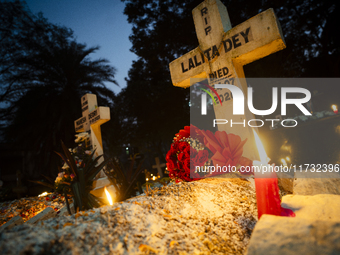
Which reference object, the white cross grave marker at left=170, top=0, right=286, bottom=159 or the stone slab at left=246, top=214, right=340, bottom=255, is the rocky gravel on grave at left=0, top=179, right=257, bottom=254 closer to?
the stone slab at left=246, top=214, right=340, bottom=255

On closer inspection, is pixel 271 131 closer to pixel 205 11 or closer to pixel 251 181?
pixel 205 11

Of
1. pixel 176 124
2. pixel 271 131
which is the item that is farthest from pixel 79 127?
pixel 176 124

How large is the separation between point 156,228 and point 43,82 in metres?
11.3

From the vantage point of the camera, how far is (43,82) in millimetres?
9648

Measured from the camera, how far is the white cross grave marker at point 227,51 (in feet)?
6.82

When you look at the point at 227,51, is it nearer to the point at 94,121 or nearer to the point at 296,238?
the point at 296,238

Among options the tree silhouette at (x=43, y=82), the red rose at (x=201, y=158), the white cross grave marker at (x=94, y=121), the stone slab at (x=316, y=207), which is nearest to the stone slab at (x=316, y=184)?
the stone slab at (x=316, y=207)

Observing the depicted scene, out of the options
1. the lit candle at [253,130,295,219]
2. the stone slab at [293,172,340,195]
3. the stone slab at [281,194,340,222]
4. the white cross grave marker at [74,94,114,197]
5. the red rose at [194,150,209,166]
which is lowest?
the stone slab at [293,172,340,195]

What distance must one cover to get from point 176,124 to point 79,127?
7.55 metres

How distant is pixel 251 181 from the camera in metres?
1.54

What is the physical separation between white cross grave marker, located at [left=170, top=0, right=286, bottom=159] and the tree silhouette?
8.15 meters

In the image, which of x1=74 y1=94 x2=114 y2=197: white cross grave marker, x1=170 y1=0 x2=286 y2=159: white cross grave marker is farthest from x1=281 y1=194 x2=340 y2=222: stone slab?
x1=74 y1=94 x2=114 y2=197: white cross grave marker

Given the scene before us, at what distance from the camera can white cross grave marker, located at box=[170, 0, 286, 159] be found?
2078mm

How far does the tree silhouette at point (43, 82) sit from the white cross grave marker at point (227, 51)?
8.15 m
